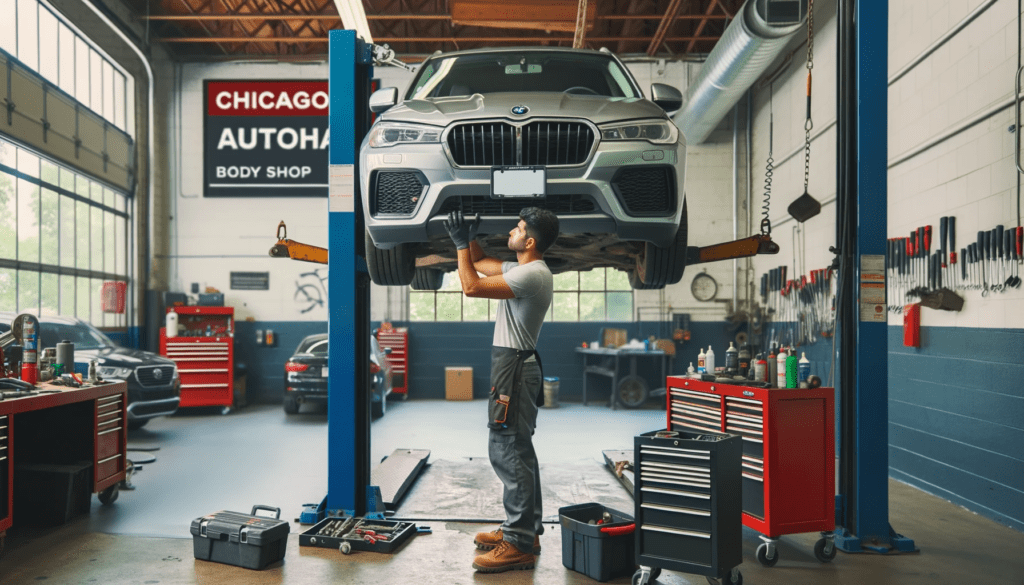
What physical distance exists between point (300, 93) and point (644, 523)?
912 centimetres

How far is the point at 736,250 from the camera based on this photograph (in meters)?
3.81

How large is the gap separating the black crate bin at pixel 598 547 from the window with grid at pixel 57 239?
6369 mm

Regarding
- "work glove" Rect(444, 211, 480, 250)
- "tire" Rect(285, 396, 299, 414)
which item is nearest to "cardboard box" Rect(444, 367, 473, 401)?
"tire" Rect(285, 396, 299, 414)

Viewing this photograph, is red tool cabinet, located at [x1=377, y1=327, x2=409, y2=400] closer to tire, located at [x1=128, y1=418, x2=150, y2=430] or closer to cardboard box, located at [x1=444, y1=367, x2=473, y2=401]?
cardboard box, located at [x1=444, y1=367, x2=473, y2=401]

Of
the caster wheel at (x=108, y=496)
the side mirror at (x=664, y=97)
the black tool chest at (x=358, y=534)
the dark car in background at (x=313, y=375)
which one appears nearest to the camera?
the black tool chest at (x=358, y=534)

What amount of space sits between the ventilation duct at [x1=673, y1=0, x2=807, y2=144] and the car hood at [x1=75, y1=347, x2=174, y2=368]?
230 inches

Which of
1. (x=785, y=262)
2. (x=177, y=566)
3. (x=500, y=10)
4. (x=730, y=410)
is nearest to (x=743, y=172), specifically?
(x=785, y=262)

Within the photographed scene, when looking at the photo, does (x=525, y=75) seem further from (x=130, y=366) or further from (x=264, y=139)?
(x=264, y=139)

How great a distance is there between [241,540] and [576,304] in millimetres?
7911

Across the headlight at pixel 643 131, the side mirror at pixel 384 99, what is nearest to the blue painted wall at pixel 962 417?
the headlight at pixel 643 131

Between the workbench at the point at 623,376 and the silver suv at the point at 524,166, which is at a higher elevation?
the silver suv at the point at 524,166

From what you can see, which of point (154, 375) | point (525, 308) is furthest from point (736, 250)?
point (154, 375)

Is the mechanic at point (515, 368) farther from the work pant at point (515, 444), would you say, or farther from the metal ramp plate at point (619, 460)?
the metal ramp plate at point (619, 460)

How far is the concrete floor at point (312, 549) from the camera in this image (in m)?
2.97
